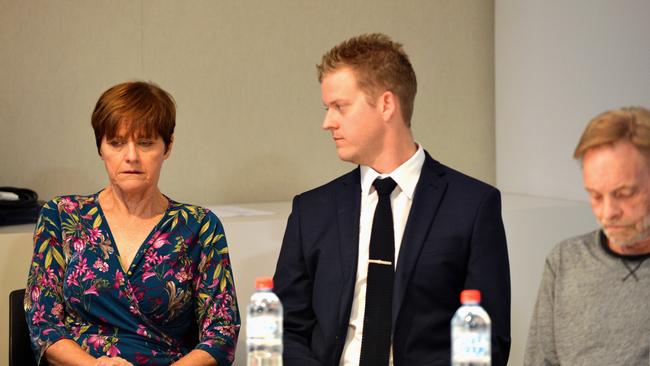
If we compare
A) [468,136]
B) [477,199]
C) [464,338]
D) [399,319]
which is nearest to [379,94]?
[477,199]

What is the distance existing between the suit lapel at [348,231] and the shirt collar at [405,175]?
0.03m

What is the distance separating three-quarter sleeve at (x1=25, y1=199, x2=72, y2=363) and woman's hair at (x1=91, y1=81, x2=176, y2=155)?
0.29m

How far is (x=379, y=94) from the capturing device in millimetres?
2801

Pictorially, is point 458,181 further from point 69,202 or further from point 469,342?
point 69,202

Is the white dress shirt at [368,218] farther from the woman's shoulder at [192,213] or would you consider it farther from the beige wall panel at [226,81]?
the beige wall panel at [226,81]

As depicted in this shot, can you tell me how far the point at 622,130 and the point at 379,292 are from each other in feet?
2.82

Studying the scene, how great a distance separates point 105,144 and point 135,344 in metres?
0.59

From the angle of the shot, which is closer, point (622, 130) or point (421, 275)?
point (622, 130)

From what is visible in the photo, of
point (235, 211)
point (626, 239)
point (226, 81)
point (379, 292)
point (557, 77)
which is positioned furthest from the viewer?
point (557, 77)

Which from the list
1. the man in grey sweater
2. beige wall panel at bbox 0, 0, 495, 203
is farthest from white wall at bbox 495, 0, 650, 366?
the man in grey sweater

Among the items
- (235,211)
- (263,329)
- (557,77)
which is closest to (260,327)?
(263,329)

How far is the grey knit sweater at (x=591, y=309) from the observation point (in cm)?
217

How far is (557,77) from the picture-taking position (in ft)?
15.1

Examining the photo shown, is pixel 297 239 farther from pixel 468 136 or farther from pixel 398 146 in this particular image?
pixel 468 136
